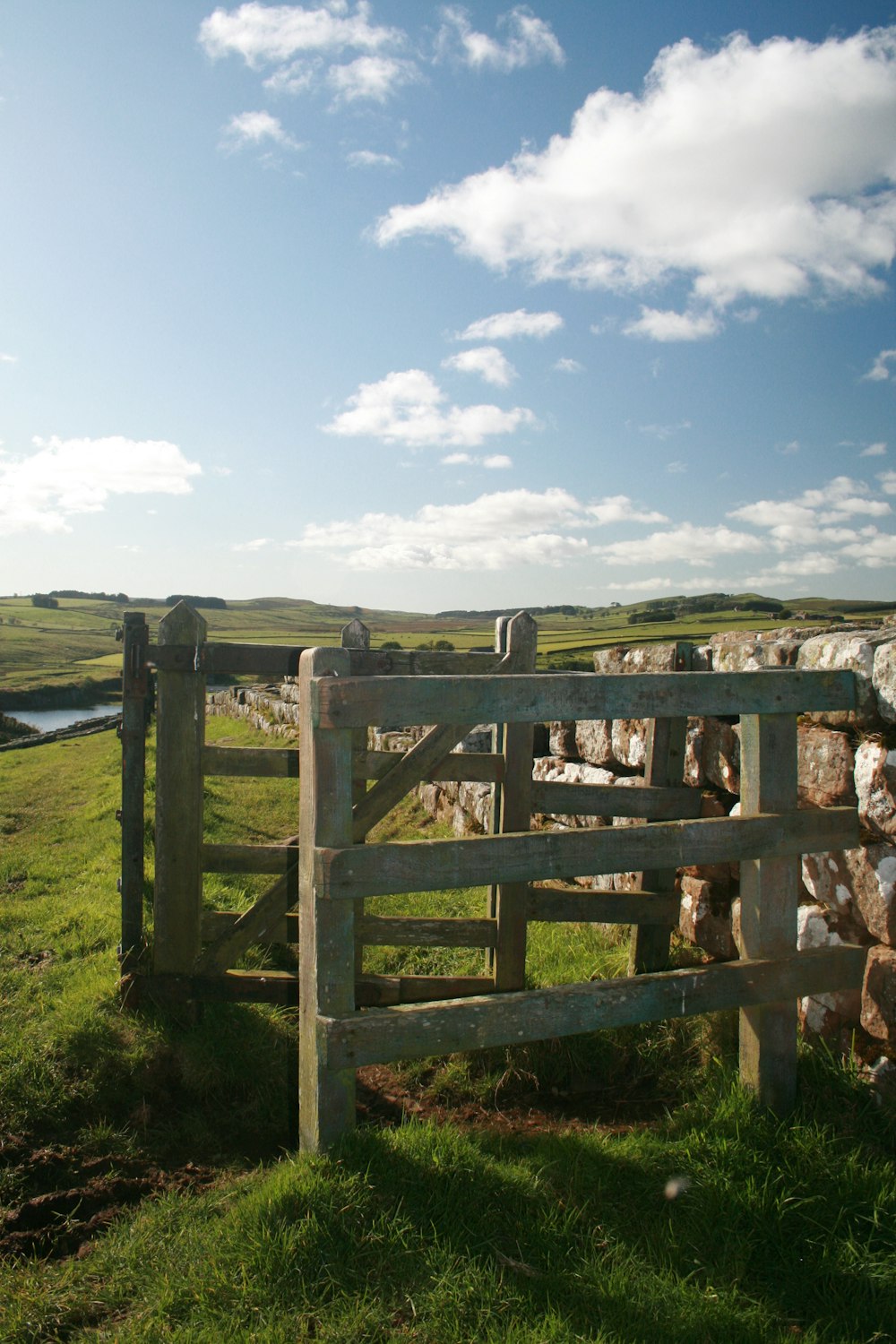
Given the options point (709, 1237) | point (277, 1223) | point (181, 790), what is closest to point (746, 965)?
point (709, 1237)

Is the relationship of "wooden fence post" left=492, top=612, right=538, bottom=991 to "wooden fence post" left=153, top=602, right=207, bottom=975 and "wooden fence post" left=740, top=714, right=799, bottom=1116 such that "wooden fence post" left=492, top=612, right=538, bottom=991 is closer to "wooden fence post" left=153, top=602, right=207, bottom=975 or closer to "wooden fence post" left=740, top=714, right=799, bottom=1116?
"wooden fence post" left=740, top=714, right=799, bottom=1116

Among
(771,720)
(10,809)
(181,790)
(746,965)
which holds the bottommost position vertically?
(10,809)

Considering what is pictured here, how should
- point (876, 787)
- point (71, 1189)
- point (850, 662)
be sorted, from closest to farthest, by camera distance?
point (71, 1189), point (876, 787), point (850, 662)

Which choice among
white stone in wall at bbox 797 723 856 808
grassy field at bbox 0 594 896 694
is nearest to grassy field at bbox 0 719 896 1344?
Answer: white stone in wall at bbox 797 723 856 808

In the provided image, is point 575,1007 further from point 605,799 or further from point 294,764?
point 294,764

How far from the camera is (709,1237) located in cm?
291

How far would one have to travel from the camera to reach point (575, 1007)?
10.7 ft

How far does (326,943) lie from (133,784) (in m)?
2.45

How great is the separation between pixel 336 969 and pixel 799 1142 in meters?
1.97

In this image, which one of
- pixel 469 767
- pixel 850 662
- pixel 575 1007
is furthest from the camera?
pixel 469 767

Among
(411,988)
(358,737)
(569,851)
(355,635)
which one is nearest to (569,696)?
(569,851)

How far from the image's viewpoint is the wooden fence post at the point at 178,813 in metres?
4.73

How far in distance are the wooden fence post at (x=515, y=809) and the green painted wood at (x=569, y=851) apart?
1282mm

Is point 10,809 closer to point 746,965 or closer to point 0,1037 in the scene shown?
point 0,1037
